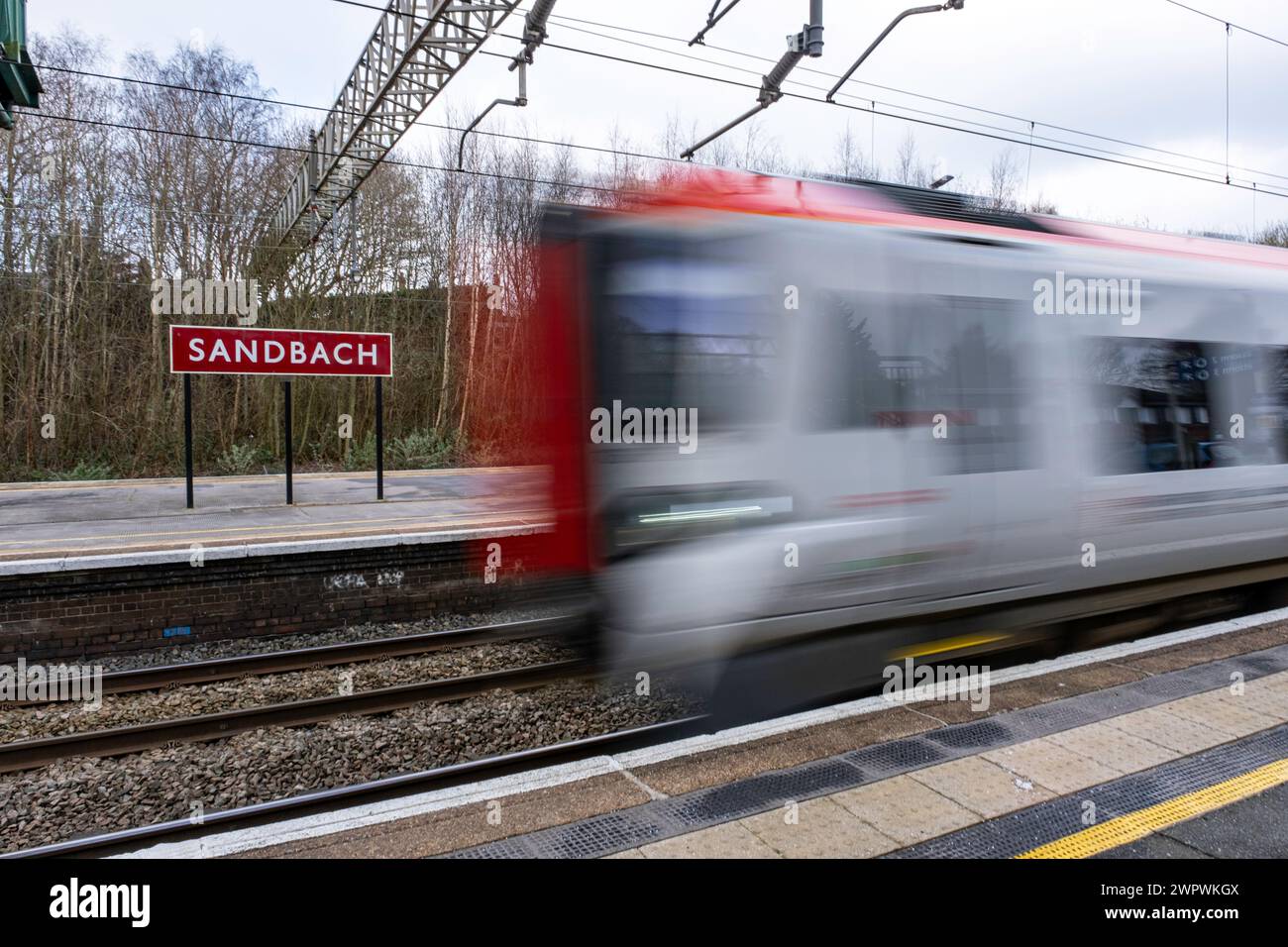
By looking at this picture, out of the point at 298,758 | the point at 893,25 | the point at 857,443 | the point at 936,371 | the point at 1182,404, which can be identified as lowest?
the point at 298,758

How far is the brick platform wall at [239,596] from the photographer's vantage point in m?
7.69

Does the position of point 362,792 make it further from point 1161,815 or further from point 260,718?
point 1161,815

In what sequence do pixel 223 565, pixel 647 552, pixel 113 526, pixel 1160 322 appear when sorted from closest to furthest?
pixel 647 552, pixel 1160 322, pixel 223 565, pixel 113 526

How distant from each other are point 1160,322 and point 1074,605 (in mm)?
2063

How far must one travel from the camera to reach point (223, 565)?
8406mm

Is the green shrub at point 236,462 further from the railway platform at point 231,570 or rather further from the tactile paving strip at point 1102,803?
the tactile paving strip at point 1102,803

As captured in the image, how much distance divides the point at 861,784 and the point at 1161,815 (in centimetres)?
122

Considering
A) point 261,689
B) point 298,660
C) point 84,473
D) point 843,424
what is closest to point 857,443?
point 843,424

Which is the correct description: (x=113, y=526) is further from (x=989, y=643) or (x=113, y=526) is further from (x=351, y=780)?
(x=989, y=643)

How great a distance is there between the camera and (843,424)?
14.1 feet

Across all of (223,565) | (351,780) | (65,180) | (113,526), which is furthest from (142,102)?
(351,780)

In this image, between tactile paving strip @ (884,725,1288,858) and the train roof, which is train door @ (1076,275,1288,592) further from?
tactile paving strip @ (884,725,1288,858)

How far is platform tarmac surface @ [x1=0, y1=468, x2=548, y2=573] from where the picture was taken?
25.4ft
